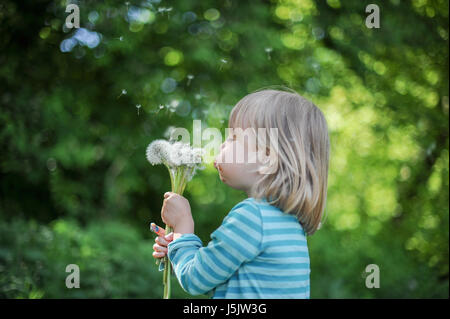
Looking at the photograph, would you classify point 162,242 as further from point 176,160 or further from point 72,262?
point 72,262

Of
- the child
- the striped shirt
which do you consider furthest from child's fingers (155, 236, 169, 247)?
the striped shirt

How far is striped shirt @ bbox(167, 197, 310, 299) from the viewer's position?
1.21m

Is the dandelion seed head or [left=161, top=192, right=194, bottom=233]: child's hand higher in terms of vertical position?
the dandelion seed head

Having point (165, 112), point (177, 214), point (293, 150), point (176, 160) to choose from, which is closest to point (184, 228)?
point (177, 214)

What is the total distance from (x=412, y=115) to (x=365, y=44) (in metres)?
0.93

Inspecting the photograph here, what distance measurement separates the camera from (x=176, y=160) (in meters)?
1.48

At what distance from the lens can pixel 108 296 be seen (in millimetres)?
3238

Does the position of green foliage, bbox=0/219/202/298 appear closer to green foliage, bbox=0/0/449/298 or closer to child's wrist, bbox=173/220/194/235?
green foliage, bbox=0/0/449/298

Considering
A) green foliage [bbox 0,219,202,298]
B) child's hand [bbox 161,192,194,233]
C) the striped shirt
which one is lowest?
green foliage [bbox 0,219,202,298]

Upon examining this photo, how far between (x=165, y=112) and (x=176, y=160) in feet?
7.90

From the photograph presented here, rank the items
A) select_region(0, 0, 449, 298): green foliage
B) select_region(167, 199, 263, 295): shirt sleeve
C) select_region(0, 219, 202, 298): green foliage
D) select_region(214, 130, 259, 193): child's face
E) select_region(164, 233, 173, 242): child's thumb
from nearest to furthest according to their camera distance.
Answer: select_region(167, 199, 263, 295): shirt sleeve < select_region(214, 130, 259, 193): child's face < select_region(164, 233, 173, 242): child's thumb < select_region(0, 219, 202, 298): green foliage < select_region(0, 0, 449, 298): green foliage

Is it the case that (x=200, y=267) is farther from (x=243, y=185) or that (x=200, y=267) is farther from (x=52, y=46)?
(x=52, y=46)

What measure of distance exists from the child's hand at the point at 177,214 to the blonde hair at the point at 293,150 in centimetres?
26
